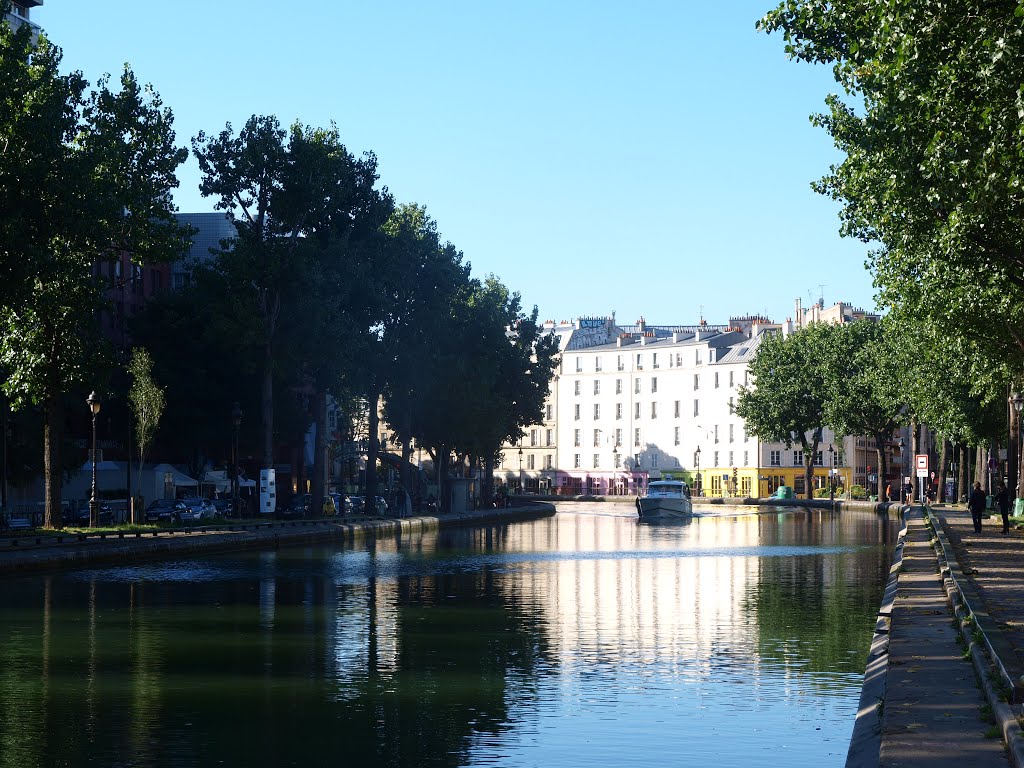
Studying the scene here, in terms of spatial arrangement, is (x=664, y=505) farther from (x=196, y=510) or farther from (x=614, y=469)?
(x=614, y=469)

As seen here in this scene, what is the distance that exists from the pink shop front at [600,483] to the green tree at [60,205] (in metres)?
118

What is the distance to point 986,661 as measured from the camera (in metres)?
15.4

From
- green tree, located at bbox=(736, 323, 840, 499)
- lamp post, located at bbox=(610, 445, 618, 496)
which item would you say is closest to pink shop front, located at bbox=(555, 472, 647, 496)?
lamp post, located at bbox=(610, 445, 618, 496)

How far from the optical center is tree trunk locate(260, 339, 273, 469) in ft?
208

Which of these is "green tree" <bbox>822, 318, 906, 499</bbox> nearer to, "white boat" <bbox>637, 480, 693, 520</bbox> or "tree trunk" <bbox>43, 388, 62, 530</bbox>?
"white boat" <bbox>637, 480, 693, 520</bbox>

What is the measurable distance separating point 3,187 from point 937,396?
46235 mm

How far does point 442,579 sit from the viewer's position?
33000 millimetres

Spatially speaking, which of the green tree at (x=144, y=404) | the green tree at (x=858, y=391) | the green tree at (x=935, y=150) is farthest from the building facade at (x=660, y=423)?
the green tree at (x=935, y=150)

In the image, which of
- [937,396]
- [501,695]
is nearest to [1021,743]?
[501,695]

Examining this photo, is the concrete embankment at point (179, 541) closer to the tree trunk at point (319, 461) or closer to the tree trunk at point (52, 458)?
the tree trunk at point (52, 458)

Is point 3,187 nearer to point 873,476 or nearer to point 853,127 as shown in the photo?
point 853,127

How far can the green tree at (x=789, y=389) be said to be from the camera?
396 ft

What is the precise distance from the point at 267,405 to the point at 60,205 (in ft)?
71.5

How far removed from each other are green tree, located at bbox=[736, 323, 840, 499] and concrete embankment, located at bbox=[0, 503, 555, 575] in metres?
55.6
